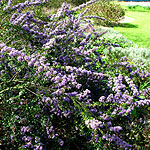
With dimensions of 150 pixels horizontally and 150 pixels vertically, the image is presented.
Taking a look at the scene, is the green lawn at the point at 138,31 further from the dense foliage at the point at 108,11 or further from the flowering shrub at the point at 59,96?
the flowering shrub at the point at 59,96

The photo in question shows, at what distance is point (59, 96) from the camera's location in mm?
2234

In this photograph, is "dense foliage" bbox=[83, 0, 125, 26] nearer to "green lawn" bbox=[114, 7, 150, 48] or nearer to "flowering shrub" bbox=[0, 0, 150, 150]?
"green lawn" bbox=[114, 7, 150, 48]

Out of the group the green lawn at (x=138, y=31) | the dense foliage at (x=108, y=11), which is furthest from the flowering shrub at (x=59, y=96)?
the dense foliage at (x=108, y=11)

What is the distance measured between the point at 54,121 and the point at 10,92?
75cm

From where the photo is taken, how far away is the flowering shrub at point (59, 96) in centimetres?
217

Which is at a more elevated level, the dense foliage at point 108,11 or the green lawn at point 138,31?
the dense foliage at point 108,11

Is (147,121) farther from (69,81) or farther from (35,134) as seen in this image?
(35,134)

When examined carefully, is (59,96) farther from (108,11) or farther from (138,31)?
(108,11)

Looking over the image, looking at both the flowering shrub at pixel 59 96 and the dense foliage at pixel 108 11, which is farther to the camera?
the dense foliage at pixel 108 11

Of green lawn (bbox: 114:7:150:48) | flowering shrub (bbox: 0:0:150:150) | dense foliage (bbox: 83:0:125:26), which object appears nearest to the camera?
flowering shrub (bbox: 0:0:150:150)

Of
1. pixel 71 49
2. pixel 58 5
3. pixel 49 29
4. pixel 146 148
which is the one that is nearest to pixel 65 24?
pixel 49 29

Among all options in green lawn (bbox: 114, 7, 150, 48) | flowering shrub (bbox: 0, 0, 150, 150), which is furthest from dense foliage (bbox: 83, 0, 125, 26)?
flowering shrub (bbox: 0, 0, 150, 150)

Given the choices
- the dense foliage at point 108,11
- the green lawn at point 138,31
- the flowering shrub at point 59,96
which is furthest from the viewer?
the dense foliage at point 108,11

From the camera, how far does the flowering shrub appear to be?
217cm
